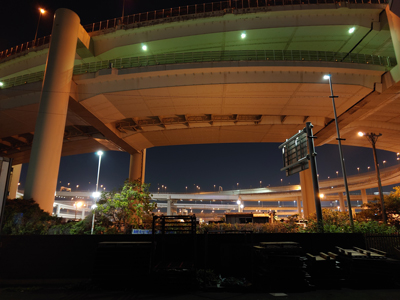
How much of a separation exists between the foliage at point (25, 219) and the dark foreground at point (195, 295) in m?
4.18

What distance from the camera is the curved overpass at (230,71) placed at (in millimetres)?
23234

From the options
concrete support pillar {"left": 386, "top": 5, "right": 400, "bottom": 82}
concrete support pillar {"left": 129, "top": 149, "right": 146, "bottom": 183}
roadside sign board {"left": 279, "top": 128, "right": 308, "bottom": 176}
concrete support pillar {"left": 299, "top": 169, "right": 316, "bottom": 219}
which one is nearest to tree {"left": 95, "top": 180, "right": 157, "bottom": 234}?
roadside sign board {"left": 279, "top": 128, "right": 308, "bottom": 176}

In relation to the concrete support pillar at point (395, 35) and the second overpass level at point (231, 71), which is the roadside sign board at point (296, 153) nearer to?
the second overpass level at point (231, 71)

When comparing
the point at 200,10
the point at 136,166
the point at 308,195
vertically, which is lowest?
the point at 308,195

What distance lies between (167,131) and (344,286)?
29600mm

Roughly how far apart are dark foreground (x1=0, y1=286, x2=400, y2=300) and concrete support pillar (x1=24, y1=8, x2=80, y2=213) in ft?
45.2

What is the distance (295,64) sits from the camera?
22.3m

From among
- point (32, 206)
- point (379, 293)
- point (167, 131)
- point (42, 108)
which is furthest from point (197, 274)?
point (167, 131)

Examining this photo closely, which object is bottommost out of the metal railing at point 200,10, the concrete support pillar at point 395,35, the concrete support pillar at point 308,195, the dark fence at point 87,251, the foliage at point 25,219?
the dark fence at point 87,251

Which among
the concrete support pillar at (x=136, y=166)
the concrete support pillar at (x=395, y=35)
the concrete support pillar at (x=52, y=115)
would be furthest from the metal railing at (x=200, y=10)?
the concrete support pillar at (x=136, y=166)

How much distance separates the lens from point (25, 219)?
1520cm

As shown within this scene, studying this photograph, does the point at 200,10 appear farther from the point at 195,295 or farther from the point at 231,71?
the point at 195,295

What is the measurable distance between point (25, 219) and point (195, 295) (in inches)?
507

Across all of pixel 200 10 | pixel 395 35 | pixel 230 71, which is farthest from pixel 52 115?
pixel 395 35
